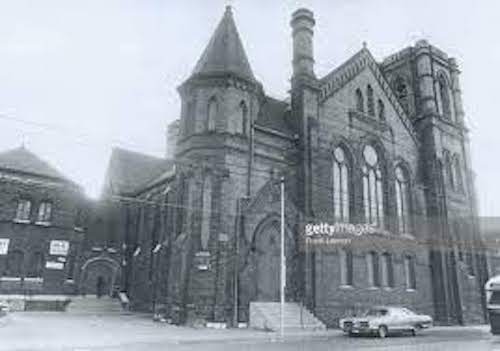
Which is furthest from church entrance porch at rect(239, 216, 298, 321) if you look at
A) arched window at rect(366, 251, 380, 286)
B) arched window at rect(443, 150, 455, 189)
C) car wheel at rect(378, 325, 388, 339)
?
arched window at rect(443, 150, 455, 189)

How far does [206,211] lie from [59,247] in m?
15.1

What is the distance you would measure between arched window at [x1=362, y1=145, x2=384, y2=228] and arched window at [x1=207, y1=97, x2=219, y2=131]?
11818 millimetres

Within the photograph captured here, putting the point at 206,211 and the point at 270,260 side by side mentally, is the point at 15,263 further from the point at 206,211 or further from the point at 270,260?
the point at 270,260

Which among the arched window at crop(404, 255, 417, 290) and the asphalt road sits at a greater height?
the arched window at crop(404, 255, 417, 290)

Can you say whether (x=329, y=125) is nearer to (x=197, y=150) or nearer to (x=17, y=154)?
(x=197, y=150)

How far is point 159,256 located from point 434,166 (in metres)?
21.3

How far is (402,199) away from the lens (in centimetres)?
3488

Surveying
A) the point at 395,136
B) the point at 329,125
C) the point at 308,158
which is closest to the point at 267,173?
the point at 308,158

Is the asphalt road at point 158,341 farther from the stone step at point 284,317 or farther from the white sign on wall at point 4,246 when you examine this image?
the white sign on wall at point 4,246

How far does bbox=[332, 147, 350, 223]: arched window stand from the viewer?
30.2 m

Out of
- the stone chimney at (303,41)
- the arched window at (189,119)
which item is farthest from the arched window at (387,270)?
the arched window at (189,119)

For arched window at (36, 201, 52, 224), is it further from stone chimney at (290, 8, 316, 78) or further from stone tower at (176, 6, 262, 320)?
stone chimney at (290, 8, 316, 78)

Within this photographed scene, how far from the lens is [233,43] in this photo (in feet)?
99.0

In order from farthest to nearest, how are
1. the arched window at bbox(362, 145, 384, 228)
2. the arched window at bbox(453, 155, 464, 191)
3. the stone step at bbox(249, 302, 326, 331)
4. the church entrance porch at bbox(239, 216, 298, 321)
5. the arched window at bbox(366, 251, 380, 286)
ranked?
the arched window at bbox(453, 155, 464, 191), the arched window at bbox(362, 145, 384, 228), the arched window at bbox(366, 251, 380, 286), the church entrance porch at bbox(239, 216, 298, 321), the stone step at bbox(249, 302, 326, 331)
